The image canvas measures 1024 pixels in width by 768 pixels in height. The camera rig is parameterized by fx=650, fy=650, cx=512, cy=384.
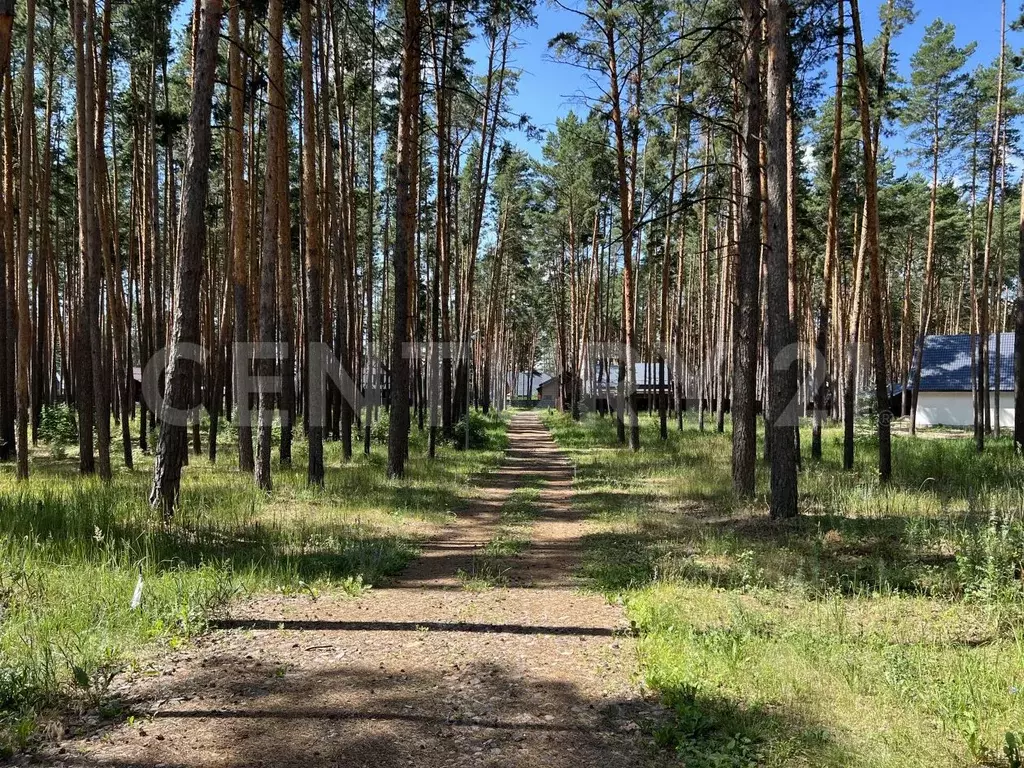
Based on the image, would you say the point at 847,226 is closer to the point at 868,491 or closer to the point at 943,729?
the point at 868,491

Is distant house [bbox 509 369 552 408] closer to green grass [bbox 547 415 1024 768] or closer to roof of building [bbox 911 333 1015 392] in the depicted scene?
roof of building [bbox 911 333 1015 392]

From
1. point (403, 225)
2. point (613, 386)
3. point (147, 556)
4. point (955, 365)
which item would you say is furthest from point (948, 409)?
point (147, 556)

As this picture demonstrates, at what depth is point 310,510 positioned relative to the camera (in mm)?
9797

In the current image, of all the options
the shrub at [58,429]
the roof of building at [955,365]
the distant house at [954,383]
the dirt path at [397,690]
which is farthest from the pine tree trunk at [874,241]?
the roof of building at [955,365]

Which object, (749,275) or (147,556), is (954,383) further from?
(147,556)

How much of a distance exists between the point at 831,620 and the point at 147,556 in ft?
19.5

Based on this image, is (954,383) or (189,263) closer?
(189,263)

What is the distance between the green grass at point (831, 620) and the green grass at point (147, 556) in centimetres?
294

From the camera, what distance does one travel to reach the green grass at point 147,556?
400 cm

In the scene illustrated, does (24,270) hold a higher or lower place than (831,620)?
higher

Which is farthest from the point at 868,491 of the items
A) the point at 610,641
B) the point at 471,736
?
the point at 471,736

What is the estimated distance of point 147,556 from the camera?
598cm

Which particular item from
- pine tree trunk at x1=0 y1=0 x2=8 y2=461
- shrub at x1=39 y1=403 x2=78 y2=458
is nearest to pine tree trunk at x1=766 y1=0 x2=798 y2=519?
pine tree trunk at x1=0 y1=0 x2=8 y2=461

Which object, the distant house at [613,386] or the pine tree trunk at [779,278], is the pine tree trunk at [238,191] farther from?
the distant house at [613,386]
